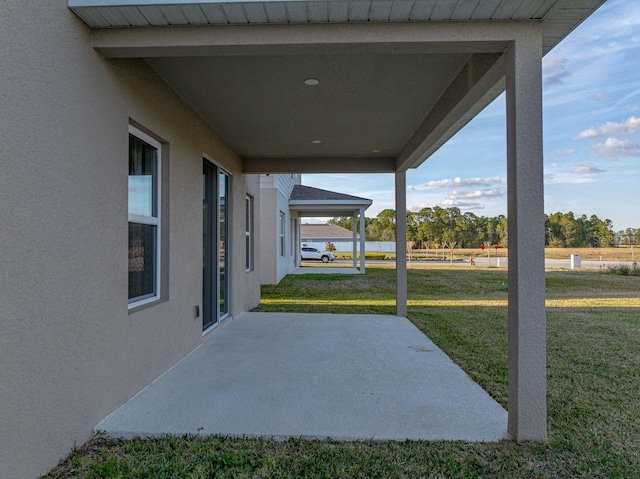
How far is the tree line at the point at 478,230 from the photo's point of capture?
4503cm

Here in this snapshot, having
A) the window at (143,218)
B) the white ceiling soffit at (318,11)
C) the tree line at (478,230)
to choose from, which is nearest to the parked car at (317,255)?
the tree line at (478,230)

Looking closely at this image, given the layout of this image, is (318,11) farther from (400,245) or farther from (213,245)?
(400,245)

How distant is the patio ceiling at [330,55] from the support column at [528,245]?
297 millimetres

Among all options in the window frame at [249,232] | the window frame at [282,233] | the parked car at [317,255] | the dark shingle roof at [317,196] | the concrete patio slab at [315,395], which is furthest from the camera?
the parked car at [317,255]

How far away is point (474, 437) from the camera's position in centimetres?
279

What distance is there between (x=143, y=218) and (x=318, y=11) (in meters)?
2.54

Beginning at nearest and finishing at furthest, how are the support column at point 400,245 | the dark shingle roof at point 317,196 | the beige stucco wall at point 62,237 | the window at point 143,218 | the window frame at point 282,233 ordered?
the beige stucco wall at point 62,237 → the window at point 143,218 → the support column at point 400,245 → the window frame at point 282,233 → the dark shingle roof at point 317,196

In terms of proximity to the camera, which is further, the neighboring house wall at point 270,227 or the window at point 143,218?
the neighboring house wall at point 270,227

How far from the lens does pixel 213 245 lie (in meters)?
6.03

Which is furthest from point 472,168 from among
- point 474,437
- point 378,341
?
point 474,437

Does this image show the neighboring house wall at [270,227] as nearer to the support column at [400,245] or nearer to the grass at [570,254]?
the support column at [400,245]

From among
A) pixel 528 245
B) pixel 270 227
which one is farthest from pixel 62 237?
pixel 270 227

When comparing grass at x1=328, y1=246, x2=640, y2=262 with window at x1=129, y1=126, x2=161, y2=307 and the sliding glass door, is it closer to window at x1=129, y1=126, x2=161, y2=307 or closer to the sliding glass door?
the sliding glass door

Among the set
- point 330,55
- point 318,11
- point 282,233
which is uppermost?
point 330,55
